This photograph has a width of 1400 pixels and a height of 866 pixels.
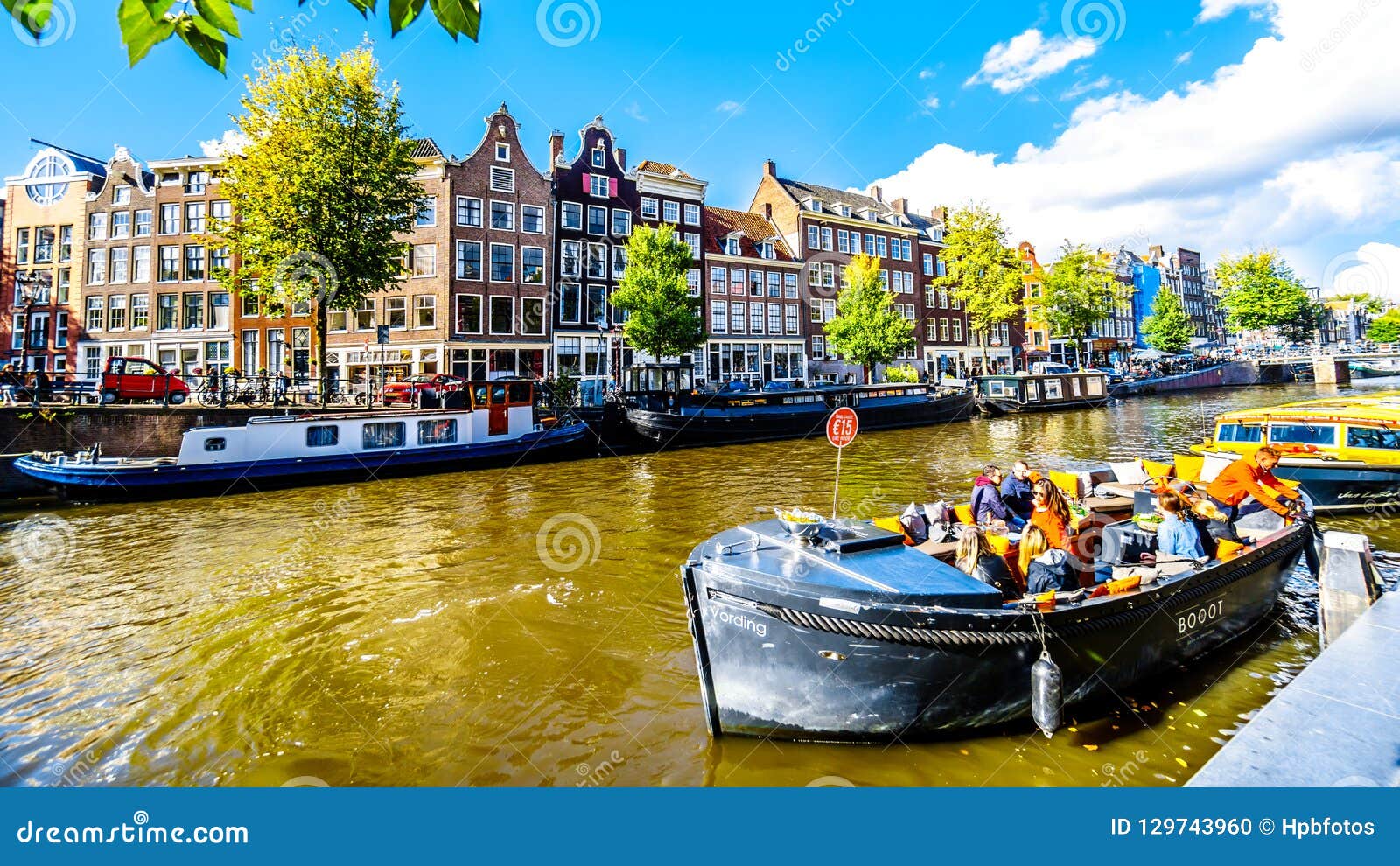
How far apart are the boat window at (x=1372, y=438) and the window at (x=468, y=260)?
3352 cm

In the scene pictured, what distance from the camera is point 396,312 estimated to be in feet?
109

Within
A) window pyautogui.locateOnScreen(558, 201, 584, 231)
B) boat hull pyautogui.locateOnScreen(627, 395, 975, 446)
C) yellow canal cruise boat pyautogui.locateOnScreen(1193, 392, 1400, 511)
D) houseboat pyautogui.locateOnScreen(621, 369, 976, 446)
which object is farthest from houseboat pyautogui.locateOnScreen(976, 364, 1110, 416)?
window pyautogui.locateOnScreen(558, 201, 584, 231)

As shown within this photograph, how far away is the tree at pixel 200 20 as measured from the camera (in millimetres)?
1787

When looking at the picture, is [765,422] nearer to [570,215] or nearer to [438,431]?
[438,431]

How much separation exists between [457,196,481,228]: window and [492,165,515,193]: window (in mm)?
1361

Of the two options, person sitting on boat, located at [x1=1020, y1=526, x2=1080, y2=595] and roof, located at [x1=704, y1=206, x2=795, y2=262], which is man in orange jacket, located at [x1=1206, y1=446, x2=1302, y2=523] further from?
roof, located at [x1=704, y1=206, x2=795, y2=262]

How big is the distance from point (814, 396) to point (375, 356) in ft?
75.6

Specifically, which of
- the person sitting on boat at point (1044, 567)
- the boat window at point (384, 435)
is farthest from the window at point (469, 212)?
the person sitting on boat at point (1044, 567)

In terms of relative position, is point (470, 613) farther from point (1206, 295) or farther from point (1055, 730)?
point (1206, 295)

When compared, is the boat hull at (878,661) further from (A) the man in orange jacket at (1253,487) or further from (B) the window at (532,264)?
(B) the window at (532,264)

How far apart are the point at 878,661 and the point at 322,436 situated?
17939 millimetres

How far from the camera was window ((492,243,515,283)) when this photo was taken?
3397 cm

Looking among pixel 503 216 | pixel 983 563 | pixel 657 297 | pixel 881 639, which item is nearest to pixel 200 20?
pixel 881 639

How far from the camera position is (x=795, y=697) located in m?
4.88
